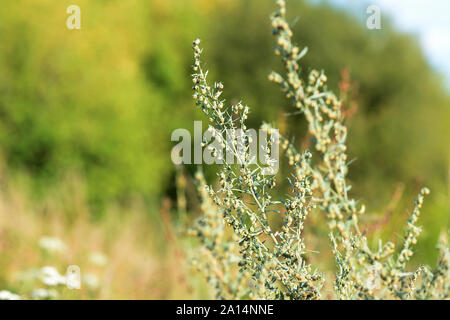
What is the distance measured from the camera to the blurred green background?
1237 centimetres

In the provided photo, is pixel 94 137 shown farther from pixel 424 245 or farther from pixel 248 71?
pixel 424 245

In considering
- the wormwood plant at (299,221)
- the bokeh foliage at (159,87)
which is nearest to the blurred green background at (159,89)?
the bokeh foliage at (159,87)

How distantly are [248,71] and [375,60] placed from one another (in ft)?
15.2

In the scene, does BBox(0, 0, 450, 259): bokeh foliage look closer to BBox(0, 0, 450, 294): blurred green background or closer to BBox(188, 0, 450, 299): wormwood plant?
BBox(0, 0, 450, 294): blurred green background

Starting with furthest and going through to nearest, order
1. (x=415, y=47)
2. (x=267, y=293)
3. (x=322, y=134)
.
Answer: (x=415, y=47), (x=267, y=293), (x=322, y=134)

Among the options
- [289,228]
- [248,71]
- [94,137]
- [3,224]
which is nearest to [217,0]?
[248,71]

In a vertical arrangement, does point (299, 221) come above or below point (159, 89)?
below

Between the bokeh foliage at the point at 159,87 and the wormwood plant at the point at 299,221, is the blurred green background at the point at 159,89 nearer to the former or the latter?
the bokeh foliage at the point at 159,87

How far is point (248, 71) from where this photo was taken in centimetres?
1752

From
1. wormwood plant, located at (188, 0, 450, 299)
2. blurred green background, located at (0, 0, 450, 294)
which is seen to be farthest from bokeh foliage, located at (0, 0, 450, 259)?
wormwood plant, located at (188, 0, 450, 299)

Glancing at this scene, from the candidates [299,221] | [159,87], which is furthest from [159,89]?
[299,221]

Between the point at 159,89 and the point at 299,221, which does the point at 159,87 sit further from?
the point at 299,221

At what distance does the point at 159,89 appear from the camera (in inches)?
768

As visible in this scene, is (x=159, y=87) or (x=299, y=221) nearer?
(x=299, y=221)
